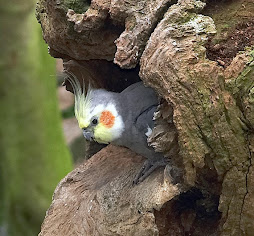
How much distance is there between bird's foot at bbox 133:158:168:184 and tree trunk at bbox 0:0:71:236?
5.01 ft

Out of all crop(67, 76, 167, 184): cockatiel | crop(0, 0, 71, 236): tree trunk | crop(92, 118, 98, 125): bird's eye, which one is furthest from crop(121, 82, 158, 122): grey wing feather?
crop(0, 0, 71, 236): tree trunk

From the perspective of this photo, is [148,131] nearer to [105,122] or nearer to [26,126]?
[105,122]

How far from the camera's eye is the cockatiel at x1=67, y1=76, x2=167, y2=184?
174cm

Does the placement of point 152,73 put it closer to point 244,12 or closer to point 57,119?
point 244,12

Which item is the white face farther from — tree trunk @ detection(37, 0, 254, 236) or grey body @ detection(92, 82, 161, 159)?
tree trunk @ detection(37, 0, 254, 236)

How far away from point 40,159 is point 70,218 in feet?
4.91

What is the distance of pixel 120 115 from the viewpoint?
72.1 inches

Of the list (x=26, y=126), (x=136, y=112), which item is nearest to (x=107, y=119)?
(x=136, y=112)

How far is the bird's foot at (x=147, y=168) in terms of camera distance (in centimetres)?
162

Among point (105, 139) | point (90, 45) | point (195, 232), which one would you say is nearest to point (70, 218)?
point (105, 139)

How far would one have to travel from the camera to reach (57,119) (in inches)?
125

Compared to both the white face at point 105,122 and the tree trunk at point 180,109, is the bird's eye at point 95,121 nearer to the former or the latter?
the white face at point 105,122

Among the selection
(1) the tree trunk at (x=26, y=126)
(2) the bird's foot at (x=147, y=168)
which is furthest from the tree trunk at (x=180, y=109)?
(1) the tree trunk at (x=26, y=126)

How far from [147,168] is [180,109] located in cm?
46
